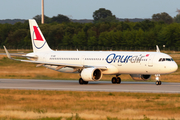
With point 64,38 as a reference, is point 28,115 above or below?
below

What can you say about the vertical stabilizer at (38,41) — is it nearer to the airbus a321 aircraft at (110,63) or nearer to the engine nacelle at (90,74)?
the airbus a321 aircraft at (110,63)

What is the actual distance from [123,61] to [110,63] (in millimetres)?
1607

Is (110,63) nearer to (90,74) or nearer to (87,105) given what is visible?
(90,74)

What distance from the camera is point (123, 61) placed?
38844 mm

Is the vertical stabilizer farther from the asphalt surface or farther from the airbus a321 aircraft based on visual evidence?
the asphalt surface

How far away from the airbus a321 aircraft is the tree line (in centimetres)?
7106

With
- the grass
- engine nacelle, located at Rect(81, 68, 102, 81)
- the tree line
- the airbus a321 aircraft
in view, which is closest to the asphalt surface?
engine nacelle, located at Rect(81, 68, 102, 81)

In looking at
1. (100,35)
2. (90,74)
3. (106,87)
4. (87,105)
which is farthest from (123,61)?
(100,35)

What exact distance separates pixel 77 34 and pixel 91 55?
3715 inches

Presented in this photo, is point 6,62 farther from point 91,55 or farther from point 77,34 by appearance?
point 77,34

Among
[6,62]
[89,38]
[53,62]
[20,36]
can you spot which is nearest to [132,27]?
[89,38]

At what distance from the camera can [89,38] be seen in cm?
12812

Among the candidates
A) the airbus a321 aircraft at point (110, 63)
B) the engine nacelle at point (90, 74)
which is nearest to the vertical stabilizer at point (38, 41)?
the airbus a321 aircraft at point (110, 63)

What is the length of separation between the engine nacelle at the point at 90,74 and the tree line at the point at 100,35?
243ft
